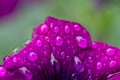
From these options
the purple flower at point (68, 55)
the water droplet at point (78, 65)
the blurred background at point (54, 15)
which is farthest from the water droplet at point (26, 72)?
the blurred background at point (54, 15)

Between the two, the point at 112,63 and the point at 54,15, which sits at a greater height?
the point at 112,63

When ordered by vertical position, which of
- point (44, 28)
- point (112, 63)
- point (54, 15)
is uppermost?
point (44, 28)

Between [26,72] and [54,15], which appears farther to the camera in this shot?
[54,15]

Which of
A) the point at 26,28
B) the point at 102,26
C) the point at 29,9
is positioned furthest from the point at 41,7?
the point at 102,26

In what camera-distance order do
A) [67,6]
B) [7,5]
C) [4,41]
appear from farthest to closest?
[7,5] < [67,6] < [4,41]

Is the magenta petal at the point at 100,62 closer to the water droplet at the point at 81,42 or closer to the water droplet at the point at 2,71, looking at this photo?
the water droplet at the point at 81,42

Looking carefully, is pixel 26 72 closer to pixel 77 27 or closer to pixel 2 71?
pixel 2 71

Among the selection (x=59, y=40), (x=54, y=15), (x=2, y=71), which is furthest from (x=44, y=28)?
(x=54, y=15)

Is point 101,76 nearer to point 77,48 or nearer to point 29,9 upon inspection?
point 77,48
